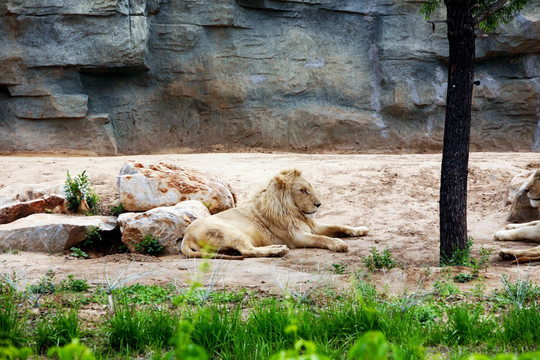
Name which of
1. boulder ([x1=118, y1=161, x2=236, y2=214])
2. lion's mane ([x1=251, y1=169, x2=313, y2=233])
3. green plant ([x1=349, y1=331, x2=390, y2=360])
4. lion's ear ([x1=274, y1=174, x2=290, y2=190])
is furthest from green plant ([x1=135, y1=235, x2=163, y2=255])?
green plant ([x1=349, y1=331, x2=390, y2=360])

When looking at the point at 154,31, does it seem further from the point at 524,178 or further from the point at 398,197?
the point at 524,178

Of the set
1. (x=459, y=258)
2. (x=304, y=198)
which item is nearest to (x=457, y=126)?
(x=459, y=258)

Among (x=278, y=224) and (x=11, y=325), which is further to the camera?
(x=278, y=224)

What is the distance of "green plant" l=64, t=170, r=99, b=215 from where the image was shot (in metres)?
8.47

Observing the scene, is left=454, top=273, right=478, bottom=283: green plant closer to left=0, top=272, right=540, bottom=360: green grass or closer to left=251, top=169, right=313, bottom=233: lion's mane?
left=0, top=272, right=540, bottom=360: green grass

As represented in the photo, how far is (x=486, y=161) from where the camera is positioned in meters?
11.2

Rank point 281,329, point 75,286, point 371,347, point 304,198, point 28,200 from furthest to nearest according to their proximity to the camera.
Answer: point 28,200 → point 304,198 → point 75,286 → point 281,329 → point 371,347

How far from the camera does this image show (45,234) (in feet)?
23.8

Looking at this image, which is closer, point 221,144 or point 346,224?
point 346,224

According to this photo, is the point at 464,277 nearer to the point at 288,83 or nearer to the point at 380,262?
the point at 380,262

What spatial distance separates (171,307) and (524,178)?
6.56 metres

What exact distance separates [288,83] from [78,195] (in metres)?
9.00

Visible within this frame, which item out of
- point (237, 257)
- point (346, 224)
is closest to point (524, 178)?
point (346, 224)

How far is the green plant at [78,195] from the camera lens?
8.47m
